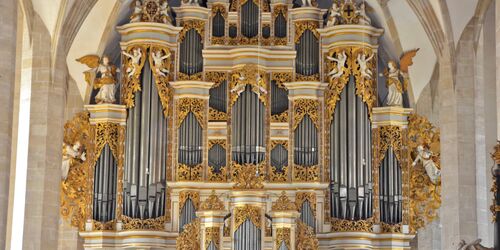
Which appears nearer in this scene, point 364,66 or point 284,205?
point 284,205

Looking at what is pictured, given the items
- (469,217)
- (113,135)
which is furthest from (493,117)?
(113,135)

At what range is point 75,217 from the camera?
103 ft

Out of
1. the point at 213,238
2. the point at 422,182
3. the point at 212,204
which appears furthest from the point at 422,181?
the point at 213,238

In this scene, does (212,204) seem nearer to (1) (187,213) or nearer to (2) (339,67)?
(1) (187,213)

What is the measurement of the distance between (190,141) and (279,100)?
2.32m

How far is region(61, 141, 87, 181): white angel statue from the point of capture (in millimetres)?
31656

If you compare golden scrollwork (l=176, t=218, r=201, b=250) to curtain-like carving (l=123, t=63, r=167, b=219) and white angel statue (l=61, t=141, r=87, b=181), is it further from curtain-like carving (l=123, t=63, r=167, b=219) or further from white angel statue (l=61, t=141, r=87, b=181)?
white angel statue (l=61, t=141, r=87, b=181)

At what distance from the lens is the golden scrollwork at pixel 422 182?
31.4 metres

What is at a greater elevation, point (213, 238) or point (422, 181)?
point (422, 181)

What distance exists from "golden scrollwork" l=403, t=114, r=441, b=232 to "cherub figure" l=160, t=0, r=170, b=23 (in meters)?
6.21

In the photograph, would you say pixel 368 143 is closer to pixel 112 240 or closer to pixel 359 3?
pixel 359 3

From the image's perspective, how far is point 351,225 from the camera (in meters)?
30.9

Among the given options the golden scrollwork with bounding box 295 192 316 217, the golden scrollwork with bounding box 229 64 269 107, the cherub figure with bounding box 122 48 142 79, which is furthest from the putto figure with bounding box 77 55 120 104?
the golden scrollwork with bounding box 295 192 316 217

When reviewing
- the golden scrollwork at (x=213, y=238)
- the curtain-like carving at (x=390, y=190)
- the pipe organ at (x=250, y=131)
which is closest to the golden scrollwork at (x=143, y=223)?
the pipe organ at (x=250, y=131)
